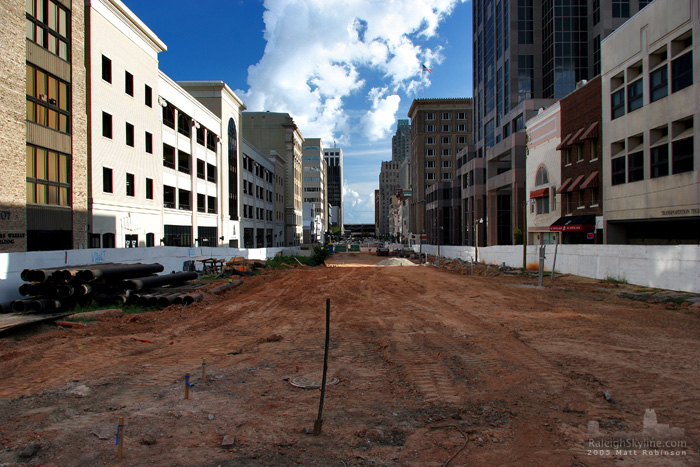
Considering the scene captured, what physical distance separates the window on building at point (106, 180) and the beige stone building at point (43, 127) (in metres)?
1.96

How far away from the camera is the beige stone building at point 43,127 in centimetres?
1927

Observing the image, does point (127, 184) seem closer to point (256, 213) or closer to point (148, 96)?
point (148, 96)

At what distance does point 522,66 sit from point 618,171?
30.2 meters

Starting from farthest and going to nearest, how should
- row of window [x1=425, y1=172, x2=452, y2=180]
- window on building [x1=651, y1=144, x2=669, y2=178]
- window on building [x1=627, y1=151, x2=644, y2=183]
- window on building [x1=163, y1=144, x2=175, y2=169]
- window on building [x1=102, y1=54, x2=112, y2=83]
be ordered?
row of window [x1=425, y1=172, x2=452, y2=180]
window on building [x1=163, y1=144, x2=175, y2=169]
window on building [x1=102, y1=54, x2=112, y2=83]
window on building [x1=627, y1=151, x2=644, y2=183]
window on building [x1=651, y1=144, x2=669, y2=178]

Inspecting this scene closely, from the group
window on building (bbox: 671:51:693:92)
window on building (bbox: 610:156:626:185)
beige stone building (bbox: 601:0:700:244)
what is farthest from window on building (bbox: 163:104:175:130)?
window on building (bbox: 671:51:693:92)

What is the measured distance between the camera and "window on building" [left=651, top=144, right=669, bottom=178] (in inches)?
891

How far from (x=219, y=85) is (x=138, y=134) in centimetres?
2014

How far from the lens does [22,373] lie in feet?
23.9

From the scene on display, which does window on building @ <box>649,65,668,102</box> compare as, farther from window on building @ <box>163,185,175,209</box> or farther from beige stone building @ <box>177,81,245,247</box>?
beige stone building @ <box>177,81,245,247</box>

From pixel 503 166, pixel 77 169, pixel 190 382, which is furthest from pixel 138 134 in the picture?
pixel 503 166

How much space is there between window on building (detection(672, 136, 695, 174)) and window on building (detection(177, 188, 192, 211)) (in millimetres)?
37107

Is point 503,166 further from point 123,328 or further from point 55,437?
point 55,437

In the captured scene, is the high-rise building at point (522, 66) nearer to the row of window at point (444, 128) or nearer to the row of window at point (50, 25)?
the row of window at point (50, 25)

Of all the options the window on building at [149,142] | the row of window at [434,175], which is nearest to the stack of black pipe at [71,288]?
the window on building at [149,142]
